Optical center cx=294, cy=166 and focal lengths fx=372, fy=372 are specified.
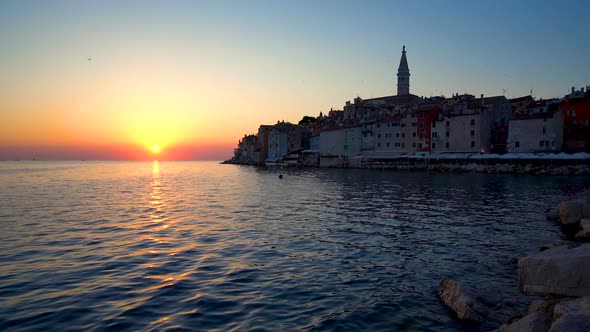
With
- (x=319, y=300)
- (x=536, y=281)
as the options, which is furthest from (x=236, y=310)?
(x=536, y=281)

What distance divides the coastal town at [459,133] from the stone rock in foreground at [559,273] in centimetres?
6534

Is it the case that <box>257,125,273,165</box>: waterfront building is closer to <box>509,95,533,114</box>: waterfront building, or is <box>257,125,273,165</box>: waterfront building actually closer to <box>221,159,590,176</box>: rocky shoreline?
<box>221,159,590,176</box>: rocky shoreline

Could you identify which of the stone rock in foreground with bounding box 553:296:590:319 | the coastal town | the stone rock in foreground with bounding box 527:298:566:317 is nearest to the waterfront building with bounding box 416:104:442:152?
the coastal town

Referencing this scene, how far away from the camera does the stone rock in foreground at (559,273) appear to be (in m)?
7.34

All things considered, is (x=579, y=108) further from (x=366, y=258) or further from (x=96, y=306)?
(x=96, y=306)

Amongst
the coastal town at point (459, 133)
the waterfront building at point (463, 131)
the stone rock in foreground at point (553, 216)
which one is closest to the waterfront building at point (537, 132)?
the coastal town at point (459, 133)

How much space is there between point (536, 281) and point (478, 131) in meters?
76.0

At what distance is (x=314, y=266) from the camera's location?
12484 millimetres

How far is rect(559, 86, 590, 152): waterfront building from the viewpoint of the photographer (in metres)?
66.8

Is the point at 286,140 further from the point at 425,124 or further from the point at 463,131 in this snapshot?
the point at 463,131

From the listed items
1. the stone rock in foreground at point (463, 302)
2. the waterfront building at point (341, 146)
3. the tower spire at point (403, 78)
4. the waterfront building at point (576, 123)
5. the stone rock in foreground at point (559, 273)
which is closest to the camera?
the stone rock in foreground at point (559, 273)

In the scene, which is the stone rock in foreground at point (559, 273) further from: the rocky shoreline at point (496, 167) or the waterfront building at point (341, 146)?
the waterfront building at point (341, 146)

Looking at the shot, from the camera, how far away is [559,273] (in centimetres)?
763

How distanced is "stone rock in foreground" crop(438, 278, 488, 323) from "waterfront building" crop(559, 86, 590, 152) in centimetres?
7376
